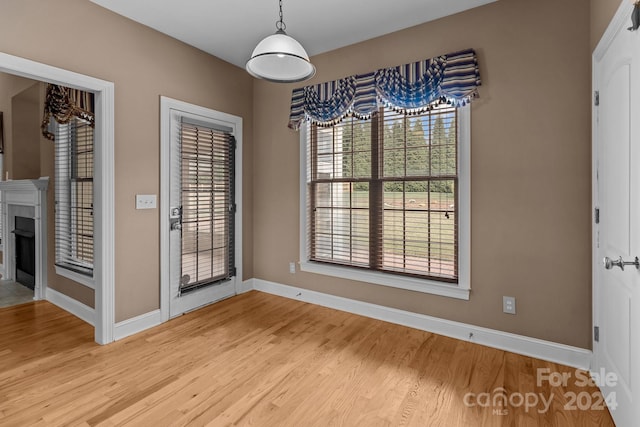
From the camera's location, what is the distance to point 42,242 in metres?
3.89

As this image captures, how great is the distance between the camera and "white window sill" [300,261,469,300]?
9.61 ft

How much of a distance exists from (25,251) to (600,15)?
6.32m

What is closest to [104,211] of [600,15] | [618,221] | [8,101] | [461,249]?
[461,249]

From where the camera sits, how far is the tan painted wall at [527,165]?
2408mm

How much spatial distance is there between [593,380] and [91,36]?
455 centimetres

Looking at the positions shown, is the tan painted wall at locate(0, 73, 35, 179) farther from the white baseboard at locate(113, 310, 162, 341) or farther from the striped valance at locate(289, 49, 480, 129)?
the striped valance at locate(289, 49, 480, 129)

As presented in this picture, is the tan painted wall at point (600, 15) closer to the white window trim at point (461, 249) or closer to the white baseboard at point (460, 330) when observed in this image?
the white window trim at point (461, 249)

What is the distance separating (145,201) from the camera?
123 inches

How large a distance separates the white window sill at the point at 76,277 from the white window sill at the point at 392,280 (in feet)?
7.06

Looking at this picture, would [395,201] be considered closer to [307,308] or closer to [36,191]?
[307,308]

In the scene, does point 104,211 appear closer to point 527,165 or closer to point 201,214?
point 201,214

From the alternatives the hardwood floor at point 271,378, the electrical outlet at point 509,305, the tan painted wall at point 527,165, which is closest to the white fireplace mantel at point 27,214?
the hardwood floor at point 271,378

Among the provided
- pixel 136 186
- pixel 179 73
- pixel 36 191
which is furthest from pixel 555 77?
pixel 36 191

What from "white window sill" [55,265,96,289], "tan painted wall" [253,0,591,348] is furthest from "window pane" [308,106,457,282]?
"white window sill" [55,265,96,289]
